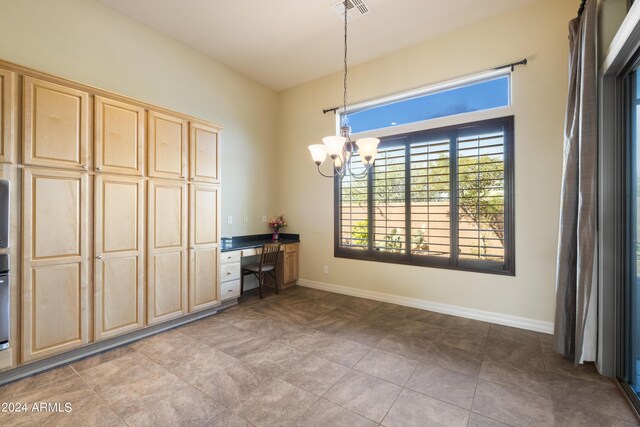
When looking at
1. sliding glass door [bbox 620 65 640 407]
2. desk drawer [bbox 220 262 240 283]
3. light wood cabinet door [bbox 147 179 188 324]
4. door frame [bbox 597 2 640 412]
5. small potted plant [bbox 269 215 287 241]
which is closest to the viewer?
sliding glass door [bbox 620 65 640 407]

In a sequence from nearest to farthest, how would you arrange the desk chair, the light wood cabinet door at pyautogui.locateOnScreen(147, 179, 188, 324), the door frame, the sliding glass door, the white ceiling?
the sliding glass door, the door frame, the light wood cabinet door at pyautogui.locateOnScreen(147, 179, 188, 324), the white ceiling, the desk chair

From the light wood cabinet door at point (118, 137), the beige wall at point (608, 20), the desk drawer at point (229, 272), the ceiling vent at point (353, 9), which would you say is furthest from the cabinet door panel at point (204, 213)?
the beige wall at point (608, 20)

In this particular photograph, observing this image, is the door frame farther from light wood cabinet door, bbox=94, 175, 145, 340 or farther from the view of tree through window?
light wood cabinet door, bbox=94, 175, 145, 340

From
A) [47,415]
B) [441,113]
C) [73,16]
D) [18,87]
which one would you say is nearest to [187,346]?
[47,415]

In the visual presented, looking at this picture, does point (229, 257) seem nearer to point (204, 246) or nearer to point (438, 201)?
point (204, 246)

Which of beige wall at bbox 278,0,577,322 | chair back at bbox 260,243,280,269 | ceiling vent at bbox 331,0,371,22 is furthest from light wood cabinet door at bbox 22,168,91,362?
beige wall at bbox 278,0,577,322

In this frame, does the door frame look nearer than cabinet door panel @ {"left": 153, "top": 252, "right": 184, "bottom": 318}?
Yes

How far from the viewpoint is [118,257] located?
276cm

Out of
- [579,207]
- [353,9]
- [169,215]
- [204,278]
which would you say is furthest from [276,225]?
[579,207]

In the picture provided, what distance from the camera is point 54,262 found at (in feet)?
7.79

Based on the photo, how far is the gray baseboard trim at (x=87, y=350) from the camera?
2.22 metres

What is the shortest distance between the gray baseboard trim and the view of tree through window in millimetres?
2534

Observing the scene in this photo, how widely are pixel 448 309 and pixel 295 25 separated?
4.08m

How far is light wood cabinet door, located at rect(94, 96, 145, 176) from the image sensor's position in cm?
262
